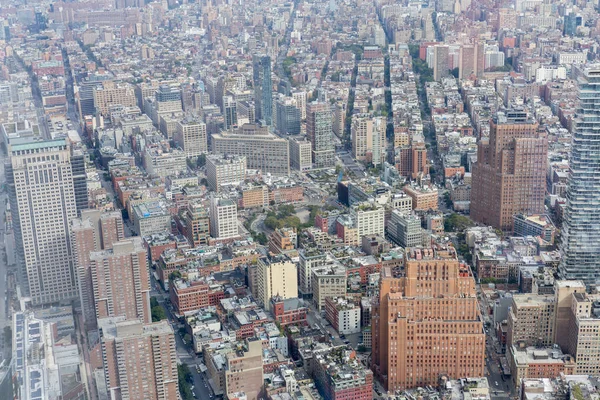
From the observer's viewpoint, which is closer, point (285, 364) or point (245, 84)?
point (285, 364)

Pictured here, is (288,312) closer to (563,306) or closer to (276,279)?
(276,279)

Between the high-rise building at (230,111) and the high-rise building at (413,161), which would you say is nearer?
the high-rise building at (413,161)

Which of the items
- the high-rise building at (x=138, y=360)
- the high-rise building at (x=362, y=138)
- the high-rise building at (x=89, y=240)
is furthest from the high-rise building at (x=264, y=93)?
the high-rise building at (x=138, y=360)

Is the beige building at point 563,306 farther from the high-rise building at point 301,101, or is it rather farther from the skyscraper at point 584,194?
the high-rise building at point 301,101

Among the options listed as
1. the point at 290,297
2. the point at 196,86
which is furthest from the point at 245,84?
the point at 290,297

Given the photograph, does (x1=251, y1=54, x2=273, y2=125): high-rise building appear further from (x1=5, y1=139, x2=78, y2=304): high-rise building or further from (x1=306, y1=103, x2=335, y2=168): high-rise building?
(x1=5, y1=139, x2=78, y2=304): high-rise building

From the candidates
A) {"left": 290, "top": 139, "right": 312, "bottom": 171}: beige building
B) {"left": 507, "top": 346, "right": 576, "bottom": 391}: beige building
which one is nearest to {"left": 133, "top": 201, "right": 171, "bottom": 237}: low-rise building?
{"left": 290, "top": 139, "right": 312, "bottom": 171}: beige building

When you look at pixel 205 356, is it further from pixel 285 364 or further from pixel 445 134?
pixel 445 134
